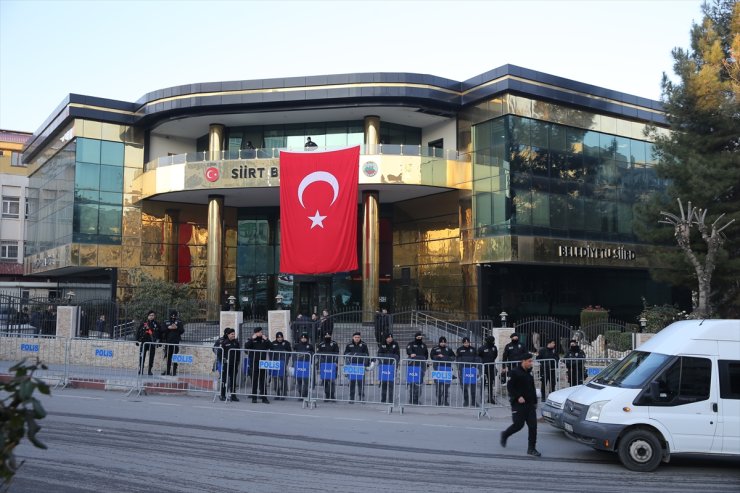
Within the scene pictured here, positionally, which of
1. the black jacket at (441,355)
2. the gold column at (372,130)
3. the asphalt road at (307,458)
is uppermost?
the gold column at (372,130)

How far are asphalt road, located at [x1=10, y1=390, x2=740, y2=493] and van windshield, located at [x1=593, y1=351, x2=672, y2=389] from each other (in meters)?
1.18

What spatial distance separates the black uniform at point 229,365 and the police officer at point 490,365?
566cm

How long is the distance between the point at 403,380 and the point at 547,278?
2199 centimetres

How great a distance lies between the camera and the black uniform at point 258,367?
1490 centimetres

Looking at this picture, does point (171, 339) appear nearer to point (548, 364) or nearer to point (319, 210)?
point (548, 364)

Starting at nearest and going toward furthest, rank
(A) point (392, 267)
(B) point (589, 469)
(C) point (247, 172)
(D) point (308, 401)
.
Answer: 1. (B) point (589, 469)
2. (D) point (308, 401)
3. (C) point (247, 172)
4. (A) point (392, 267)

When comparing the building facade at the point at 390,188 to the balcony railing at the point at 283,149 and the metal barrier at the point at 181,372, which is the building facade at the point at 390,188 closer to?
the balcony railing at the point at 283,149

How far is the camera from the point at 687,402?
9.29 m

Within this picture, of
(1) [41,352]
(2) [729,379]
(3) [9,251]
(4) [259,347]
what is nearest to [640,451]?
(2) [729,379]

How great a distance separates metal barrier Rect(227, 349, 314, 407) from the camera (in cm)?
1483

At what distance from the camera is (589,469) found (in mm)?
9211

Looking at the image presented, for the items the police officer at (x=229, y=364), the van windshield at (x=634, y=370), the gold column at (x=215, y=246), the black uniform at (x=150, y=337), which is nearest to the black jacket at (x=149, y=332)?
the black uniform at (x=150, y=337)

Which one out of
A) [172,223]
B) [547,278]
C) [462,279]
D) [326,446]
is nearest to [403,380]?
[326,446]

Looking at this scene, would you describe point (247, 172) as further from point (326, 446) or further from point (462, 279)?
point (326, 446)
